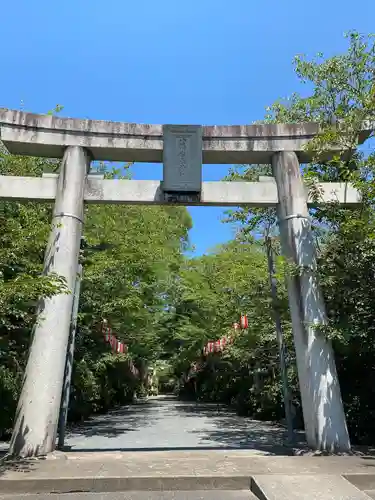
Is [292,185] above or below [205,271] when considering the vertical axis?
below

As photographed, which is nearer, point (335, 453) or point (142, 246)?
point (335, 453)

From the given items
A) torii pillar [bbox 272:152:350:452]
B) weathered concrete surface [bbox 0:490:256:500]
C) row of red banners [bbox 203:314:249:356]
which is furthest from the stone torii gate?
row of red banners [bbox 203:314:249:356]

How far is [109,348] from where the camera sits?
55.0 ft

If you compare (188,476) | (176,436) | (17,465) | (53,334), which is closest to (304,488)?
(188,476)

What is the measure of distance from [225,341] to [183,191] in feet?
42.5

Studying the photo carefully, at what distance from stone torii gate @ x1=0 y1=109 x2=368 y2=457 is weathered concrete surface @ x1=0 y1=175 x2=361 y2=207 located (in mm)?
21

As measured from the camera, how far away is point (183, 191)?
911cm

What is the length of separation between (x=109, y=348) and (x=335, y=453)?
35.3ft

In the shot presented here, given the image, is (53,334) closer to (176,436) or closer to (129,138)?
(129,138)

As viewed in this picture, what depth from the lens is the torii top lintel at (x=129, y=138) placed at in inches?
354

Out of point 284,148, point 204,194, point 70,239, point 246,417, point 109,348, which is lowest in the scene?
point 246,417

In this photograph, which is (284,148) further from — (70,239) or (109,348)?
(109,348)

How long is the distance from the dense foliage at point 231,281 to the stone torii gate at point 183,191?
18.5 inches

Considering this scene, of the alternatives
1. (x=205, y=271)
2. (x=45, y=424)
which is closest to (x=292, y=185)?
(x=45, y=424)
